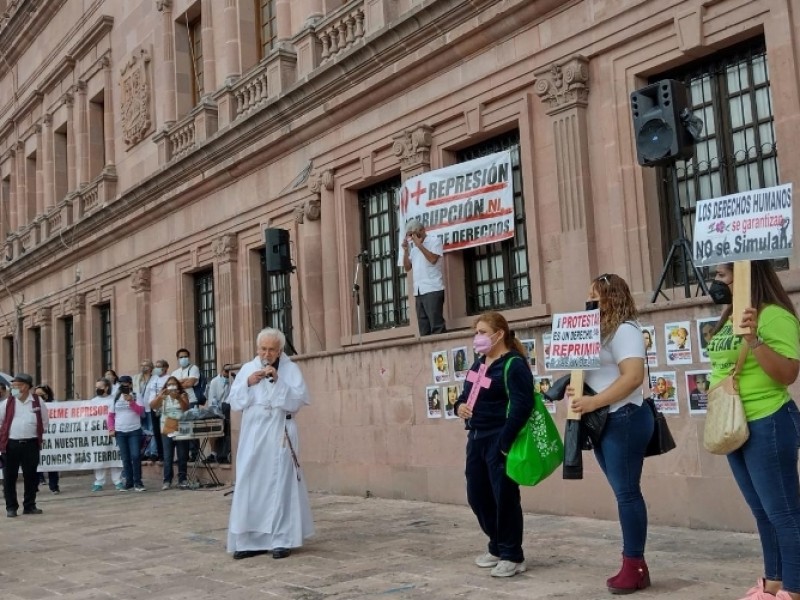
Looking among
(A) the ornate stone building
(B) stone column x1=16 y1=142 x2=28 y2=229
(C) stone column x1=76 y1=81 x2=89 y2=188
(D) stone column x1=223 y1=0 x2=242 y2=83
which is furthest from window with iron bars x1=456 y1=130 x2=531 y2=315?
(B) stone column x1=16 y1=142 x2=28 y2=229

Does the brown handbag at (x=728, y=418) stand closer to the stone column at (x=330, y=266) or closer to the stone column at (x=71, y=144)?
the stone column at (x=330, y=266)

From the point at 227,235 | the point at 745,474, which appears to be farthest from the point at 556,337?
the point at 227,235

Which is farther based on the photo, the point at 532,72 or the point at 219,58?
the point at 219,58

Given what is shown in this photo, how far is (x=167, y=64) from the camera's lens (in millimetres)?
22031

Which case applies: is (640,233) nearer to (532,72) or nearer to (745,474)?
(532,72)

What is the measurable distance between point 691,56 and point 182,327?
14.2 meters

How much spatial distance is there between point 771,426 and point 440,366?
6.15 m

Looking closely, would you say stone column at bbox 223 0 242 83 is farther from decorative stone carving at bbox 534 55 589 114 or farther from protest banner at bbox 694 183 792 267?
protest banner at bbox 694 183 792 267

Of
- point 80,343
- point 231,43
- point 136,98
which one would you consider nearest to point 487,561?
point 231,43

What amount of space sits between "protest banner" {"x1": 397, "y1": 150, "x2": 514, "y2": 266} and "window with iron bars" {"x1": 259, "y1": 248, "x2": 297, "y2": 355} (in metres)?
4.72

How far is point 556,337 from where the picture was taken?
5852 mm

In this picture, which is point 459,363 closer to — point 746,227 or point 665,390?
point 665,390

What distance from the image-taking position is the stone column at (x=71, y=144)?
28.7 m

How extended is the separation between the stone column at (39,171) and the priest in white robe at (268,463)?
26099 millimetres
